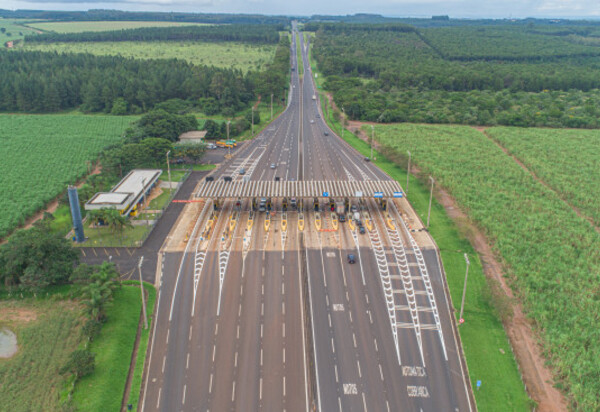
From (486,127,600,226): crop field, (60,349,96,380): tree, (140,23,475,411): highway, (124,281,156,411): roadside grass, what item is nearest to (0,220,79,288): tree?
(124,281,156,411): roadside grass

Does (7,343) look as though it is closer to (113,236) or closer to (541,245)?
(113,236)

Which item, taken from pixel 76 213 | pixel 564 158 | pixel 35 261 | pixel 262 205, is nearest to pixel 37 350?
pixel 35 261

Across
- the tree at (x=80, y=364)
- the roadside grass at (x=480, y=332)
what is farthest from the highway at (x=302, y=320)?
the tree at (x=80, y=364)

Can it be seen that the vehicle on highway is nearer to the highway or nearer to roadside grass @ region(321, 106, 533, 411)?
the highway

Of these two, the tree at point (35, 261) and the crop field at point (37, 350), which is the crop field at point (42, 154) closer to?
the tree at point (35, 261)

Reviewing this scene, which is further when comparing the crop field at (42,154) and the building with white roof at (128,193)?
the crop field at (42,154)

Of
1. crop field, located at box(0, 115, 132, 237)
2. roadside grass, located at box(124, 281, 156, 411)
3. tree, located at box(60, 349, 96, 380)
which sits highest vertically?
crop field, located at box(0, 115, 132, 237)

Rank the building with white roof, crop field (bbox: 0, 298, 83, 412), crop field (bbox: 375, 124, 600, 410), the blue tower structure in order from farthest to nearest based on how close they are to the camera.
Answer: the building with white roof, the blue tower structure, crop field (bbox: 375, 124, 600, 410), crop field (bbox: 0, 298, 83, 412)
